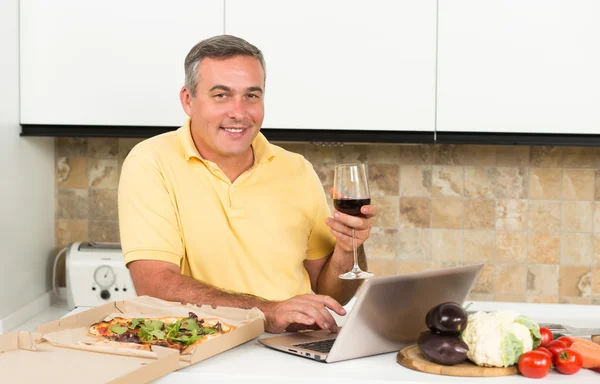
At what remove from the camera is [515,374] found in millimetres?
1297

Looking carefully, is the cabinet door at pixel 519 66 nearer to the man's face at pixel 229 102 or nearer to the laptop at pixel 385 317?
the man's face at pixel 229 102

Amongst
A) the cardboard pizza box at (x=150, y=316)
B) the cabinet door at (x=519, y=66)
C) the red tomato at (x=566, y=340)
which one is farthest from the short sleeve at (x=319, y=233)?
the red tomato at (x=566, y=340)

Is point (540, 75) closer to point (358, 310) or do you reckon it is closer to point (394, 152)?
point (394, 152)

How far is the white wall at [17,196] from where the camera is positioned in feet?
8.42

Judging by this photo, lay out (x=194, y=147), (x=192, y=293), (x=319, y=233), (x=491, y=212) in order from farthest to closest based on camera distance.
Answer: (x=491, y=212) → (x=319, y=233) → (x=194, y=147) → (x=192, y=293)

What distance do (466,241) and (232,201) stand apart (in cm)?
125

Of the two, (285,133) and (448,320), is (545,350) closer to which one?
(448,320)

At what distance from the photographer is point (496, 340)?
129 cm

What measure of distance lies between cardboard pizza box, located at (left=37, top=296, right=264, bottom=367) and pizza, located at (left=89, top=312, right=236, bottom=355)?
0.6 inches

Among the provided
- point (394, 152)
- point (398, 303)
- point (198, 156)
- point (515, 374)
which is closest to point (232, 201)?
point (198, 156)

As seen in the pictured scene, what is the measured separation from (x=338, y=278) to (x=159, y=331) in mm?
734

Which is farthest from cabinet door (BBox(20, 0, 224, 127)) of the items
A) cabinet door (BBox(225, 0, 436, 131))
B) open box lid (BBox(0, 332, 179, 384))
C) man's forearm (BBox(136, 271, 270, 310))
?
open box lid (BBox(0, 332, 179, 384))

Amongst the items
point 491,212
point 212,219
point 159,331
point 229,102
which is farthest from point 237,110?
point 491,212

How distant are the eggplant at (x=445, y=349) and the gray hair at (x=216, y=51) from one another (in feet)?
3.02
